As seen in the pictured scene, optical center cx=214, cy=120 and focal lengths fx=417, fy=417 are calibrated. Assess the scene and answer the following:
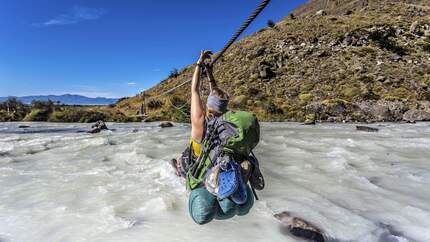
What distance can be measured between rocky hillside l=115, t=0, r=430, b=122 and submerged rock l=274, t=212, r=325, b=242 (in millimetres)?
21338

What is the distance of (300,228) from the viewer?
6.38 metres

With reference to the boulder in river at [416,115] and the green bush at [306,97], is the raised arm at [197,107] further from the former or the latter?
the green bush at [306,97]

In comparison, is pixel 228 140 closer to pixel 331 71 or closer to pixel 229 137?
pixel 229 137

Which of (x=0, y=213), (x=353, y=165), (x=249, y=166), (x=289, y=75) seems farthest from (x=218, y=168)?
(x=289, y=75)

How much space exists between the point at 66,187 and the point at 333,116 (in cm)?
2495

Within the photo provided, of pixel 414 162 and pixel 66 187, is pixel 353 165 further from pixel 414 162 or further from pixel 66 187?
pixel 66 187

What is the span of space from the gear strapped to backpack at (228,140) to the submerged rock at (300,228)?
169 cm

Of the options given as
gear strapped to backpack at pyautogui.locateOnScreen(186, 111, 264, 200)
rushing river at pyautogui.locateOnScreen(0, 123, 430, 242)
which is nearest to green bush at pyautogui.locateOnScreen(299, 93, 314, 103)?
rushing river at pyautogui.locateOnScreen(0, 123, 430, 242)

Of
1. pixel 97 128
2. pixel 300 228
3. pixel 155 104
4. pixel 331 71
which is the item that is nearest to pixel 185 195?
pixel 300 228

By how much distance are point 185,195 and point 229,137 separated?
400 cm

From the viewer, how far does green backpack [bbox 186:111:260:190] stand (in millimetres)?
4984

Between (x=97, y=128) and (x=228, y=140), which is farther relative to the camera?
(x=97, y=128)

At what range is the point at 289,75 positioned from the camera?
4488cm

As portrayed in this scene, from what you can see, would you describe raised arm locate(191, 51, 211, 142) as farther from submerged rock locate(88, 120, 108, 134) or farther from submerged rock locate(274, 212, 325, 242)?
submerged rock locate(88, 120, 108, 134)
